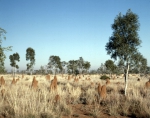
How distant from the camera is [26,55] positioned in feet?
183

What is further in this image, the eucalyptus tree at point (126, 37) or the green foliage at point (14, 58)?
the green foliage at point (14, 58)

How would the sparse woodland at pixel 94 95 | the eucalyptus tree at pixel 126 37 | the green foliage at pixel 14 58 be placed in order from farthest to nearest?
the green foliage at pixel 14 58 < the eucalyptus tree at pixel 126 37 < the sparse woodland at pixel 94 95

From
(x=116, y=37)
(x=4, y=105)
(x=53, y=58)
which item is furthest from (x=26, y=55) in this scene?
(x=4, y=105)

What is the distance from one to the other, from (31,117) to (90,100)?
4.93 meters

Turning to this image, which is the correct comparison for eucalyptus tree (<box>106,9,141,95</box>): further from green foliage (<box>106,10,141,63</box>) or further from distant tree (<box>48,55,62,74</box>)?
distant tree (<box>48,55,62,74</box>)

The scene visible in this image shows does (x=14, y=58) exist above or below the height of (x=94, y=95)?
above

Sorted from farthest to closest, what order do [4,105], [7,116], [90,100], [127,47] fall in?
[127,47] < [90,100] < [4,105] < [7,116]

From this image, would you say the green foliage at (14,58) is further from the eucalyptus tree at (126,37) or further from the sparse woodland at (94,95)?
the eucalyptus tree at (126,37)

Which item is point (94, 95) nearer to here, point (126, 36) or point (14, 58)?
point (126, 36)

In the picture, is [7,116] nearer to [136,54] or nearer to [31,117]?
[31,117]

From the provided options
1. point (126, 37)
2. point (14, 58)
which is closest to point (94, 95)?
point (126, 37)

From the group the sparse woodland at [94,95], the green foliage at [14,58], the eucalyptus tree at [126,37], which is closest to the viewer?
the sparse woodland at [94,95]

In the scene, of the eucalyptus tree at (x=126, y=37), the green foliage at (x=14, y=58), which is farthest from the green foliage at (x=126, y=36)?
the green foliage at (x=14, y=58)

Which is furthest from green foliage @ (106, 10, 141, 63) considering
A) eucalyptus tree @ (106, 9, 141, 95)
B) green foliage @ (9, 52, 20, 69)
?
green foliage @ (9, 52, 20, 69)
